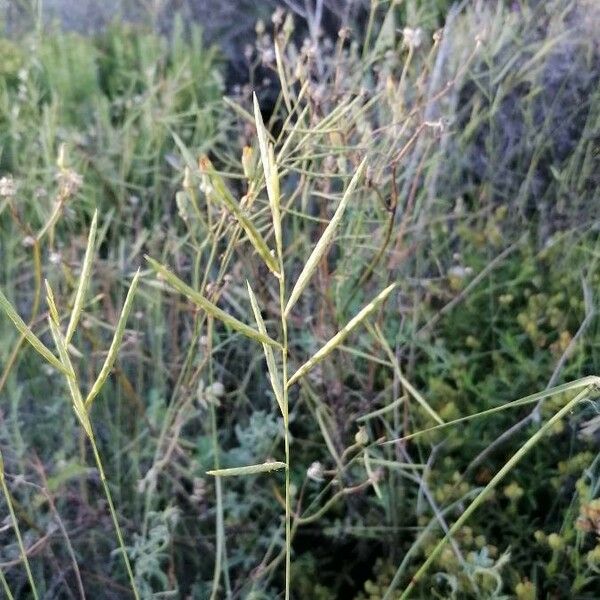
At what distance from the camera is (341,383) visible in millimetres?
1179

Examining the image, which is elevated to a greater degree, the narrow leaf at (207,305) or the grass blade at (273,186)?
the grass blade at (273,186)

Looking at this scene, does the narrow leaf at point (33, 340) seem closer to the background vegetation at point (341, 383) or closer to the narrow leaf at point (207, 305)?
the narrow leaf at point (207, 305)

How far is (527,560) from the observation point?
1108 mm

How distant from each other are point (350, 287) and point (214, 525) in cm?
40

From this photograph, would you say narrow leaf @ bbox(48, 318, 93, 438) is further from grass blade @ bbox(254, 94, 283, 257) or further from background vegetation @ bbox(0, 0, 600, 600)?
background vegetation @ bbox(0, 0, 600, 600)

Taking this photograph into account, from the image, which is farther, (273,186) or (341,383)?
(341,383)

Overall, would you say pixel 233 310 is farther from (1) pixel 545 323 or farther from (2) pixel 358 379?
(1) pixel 545 323

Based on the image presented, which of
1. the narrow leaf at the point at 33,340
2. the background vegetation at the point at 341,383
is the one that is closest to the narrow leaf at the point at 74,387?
the narrow leaf at the point at 33,340

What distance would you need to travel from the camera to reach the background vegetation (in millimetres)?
1034

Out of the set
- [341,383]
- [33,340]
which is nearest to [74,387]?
[33,340]

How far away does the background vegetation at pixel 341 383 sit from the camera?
103 cm

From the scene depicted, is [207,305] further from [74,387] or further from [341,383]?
[341,383]

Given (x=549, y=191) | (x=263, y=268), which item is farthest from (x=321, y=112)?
(x=549, y=191)

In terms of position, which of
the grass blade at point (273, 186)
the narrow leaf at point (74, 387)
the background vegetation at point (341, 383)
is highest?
the grass blade at point (273, 186)
